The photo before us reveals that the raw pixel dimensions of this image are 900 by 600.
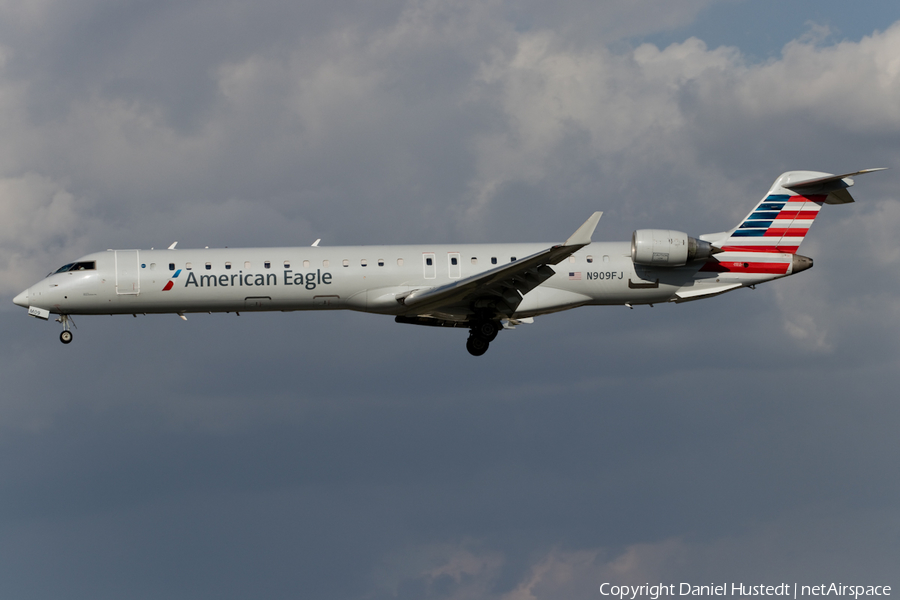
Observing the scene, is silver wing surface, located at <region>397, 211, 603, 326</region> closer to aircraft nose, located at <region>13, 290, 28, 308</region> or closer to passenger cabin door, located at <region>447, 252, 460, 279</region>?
passenger cabin door, located at <region>447, 252, 460, 279</region>

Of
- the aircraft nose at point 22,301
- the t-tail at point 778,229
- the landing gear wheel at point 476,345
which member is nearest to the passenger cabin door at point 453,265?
the landing gear wheel at point 476,345

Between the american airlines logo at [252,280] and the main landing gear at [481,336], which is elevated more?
the american airlines logo at [252,280]

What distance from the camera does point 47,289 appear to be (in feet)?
101

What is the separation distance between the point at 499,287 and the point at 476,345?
11.2 ft

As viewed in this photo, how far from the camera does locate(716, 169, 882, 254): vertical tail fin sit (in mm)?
33062

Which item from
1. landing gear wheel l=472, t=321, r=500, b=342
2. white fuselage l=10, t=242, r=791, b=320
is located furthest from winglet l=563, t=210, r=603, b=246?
landing gear wheel l=472, t=321, r=500, b=342

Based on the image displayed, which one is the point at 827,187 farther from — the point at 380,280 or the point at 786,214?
the point at 380,280

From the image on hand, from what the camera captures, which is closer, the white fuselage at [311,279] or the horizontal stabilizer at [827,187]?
the white fuselage at [311,279]

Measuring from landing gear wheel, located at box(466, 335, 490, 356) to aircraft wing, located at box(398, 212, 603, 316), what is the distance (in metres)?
1.30

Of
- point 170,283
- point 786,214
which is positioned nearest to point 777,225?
point 786,214

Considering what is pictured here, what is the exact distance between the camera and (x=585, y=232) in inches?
1050

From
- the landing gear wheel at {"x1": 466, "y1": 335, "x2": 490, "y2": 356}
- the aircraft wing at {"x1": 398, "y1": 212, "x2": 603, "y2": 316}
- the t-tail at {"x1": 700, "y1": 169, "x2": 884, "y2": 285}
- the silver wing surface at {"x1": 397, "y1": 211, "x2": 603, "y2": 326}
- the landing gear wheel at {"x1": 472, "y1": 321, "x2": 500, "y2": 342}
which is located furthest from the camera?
the t-tail at {"x1": 700, "y1": 169, "x2": 884, "y2": 285}

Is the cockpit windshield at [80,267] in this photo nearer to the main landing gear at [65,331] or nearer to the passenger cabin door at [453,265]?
the main landing gear at [65,331]

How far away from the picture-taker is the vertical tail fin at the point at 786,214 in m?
33.1
